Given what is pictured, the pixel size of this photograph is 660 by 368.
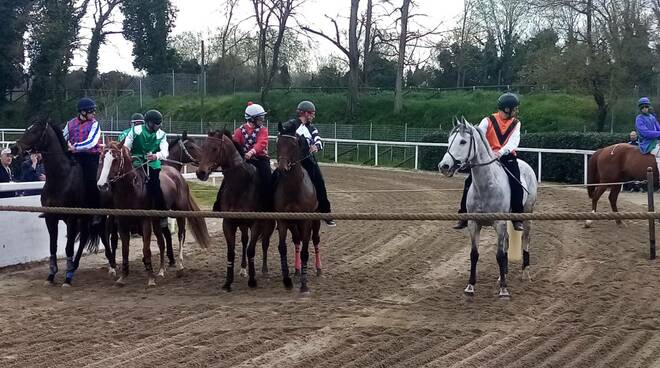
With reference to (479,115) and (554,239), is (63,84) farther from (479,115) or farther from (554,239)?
(554,239)

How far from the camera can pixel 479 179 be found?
26.9 ft

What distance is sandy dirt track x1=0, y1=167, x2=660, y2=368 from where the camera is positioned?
5805mm

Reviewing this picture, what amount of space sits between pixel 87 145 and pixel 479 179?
5.15 meters

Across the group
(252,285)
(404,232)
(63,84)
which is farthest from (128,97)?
(252,285)

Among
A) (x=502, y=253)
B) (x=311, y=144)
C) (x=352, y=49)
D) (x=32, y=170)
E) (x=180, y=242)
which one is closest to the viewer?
(x=502, y=253)

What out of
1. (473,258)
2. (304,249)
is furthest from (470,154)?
(304,249)

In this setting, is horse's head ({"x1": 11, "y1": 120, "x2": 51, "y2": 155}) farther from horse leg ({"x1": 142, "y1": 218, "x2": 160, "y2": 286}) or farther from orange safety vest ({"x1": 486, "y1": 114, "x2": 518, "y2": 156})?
orange safety vest ({"x1": 486, "y1": 114, "x2": 518, "y2": 156})

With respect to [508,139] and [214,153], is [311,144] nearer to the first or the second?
[214,153]

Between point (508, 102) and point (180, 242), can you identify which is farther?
point (180, 242)

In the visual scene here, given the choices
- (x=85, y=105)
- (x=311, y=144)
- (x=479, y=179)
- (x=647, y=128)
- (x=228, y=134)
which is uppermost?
(x=85, y=105)

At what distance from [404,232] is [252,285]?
484 centimetres

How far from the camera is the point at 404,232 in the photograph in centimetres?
1281

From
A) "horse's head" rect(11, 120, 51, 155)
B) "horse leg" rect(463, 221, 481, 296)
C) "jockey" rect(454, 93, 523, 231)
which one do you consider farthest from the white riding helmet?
"horse leg" rect(463, 221, 481, 296)

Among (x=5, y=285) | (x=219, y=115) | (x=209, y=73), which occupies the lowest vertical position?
(x=5, y=285)
